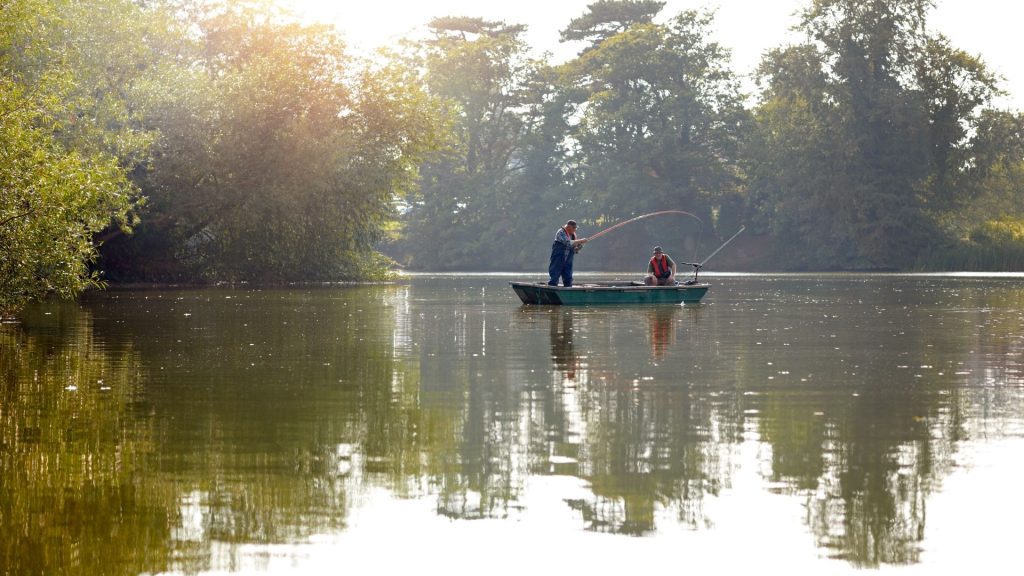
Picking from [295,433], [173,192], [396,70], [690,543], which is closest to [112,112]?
[173,192]

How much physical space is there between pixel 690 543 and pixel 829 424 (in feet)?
15.1

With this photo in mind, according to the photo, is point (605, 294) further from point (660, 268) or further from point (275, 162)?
point (275, 162)

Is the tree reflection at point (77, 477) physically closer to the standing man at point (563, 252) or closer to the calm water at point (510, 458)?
the calm water at point (510, 458)

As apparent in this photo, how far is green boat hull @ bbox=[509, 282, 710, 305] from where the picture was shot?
1389 inches

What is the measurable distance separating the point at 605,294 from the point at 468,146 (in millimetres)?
70455

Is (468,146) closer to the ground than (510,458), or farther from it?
farther from it

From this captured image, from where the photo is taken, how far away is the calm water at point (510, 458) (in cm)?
684

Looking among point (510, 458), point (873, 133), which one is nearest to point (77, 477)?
point (510, 458)

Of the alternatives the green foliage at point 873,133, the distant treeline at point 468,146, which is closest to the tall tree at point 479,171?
the distant treeline at point 468,146

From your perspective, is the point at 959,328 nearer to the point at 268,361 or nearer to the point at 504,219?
the point at 268,361

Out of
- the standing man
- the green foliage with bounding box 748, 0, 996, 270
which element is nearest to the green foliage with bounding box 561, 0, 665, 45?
the green foliage with bounding box 748, 0, 996, 270

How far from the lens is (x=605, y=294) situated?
3553 cm

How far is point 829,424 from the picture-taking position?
36.8 ft

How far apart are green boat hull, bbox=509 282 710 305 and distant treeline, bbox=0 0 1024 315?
10.7m
